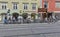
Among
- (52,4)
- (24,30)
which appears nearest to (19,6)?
(52,4)

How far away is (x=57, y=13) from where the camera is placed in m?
47.9

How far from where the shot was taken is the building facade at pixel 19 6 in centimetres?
4559

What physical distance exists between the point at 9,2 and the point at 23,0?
318 centimetres

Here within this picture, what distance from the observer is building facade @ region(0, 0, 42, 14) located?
45.6m

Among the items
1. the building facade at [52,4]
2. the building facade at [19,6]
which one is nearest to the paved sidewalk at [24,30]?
the building facade at [19,6]

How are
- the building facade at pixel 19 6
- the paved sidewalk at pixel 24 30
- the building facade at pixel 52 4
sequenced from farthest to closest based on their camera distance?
the building facade at pixel 52 4 → the building facade at pixel 19 6 → the paved sidewalk at pixel 24 30

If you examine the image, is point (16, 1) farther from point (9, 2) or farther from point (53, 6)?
point (53, 6)

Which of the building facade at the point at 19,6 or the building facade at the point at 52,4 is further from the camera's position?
the building facade at the point at 52,4

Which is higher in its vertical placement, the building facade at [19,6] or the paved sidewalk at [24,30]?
the building facade at [19,6]

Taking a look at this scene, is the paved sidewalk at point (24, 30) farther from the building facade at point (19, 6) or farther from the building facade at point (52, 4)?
the building facade at point (52, 4)

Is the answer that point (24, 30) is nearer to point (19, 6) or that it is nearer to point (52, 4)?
point (19, 6)

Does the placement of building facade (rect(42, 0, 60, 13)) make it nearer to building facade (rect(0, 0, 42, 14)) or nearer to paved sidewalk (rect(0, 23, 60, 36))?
building facade (rect(0, 0, 42, 14))

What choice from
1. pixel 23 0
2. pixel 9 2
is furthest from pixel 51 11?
pixel 9 2

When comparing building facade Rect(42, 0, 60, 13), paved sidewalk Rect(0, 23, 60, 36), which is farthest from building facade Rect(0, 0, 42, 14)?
paved sidewalk Rect(0, 23, 60, 36)
